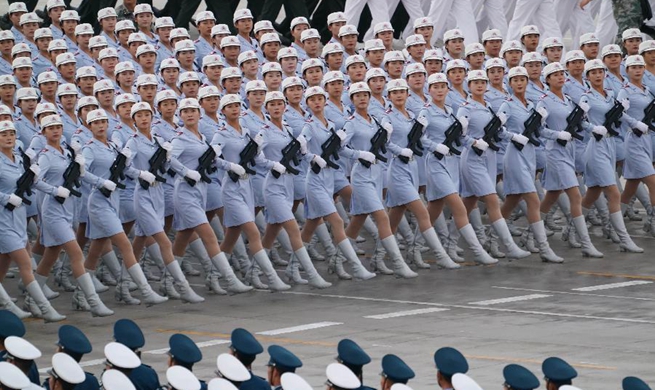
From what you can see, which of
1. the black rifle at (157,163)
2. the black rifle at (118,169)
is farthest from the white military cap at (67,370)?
the black rifle at (157,163)

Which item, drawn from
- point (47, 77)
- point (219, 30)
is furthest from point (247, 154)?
point (219, 30)

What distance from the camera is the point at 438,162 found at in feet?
70.5

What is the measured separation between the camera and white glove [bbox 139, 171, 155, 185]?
64.5 ft

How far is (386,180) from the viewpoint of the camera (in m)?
21.5

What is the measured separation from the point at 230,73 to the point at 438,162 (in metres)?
2.37

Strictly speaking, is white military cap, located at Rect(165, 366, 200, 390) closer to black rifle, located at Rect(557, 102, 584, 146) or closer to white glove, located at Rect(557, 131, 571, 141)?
white glove, located at Rect(557, 131, 571, 141)

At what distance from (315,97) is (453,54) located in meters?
3.18

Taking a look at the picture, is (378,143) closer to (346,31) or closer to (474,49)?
(474,49)

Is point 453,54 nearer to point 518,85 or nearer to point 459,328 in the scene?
point 518,85

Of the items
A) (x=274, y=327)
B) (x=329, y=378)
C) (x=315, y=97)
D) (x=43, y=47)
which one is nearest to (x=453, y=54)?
(x=315, y=97)

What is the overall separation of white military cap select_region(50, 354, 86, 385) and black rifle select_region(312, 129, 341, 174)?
907 centimetres

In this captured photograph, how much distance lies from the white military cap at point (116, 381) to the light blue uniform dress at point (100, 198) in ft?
25.7

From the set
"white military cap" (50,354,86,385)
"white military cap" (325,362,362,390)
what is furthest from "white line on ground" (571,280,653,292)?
"white military cap" (50,354,86,385)

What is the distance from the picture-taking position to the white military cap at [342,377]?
Result: 11.5 meters
